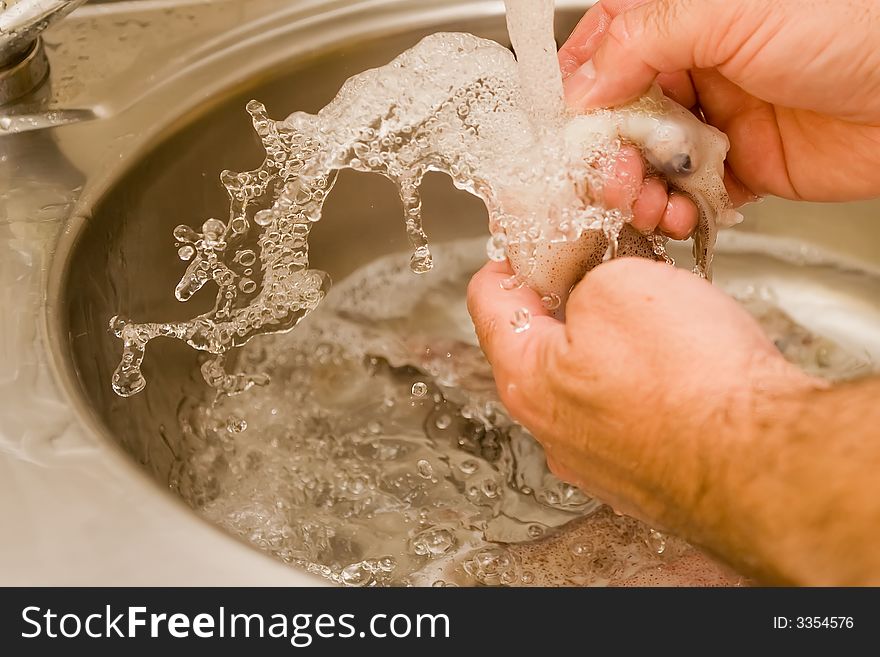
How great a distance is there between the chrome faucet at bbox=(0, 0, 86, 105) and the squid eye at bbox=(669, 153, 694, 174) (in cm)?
42

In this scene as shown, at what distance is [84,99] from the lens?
76 cm

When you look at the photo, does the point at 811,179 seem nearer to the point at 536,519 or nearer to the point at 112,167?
the point at 536,519

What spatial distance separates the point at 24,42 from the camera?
2.20ft

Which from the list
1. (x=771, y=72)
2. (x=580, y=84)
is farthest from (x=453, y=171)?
(x=771, y=72)

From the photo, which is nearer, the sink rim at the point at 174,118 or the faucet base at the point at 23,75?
the sink rim at the point at 174,118

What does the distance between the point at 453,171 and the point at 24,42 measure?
0.32m

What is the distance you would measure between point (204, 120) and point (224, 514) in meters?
0.32

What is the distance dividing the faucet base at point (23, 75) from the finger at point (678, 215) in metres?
0.50

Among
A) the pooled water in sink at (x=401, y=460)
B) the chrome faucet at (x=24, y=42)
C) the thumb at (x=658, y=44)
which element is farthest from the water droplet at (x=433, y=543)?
the chrome faucet at (x=24, y=42)

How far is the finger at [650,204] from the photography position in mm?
639

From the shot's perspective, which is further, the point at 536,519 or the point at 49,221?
the point at 536,519

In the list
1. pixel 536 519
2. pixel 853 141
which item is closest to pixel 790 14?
pixel 853 141

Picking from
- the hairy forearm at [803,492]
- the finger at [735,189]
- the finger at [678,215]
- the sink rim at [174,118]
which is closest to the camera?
the hairy forearm at [803,492]

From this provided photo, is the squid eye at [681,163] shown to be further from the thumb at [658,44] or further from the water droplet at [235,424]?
the water droplet at [235,424]
